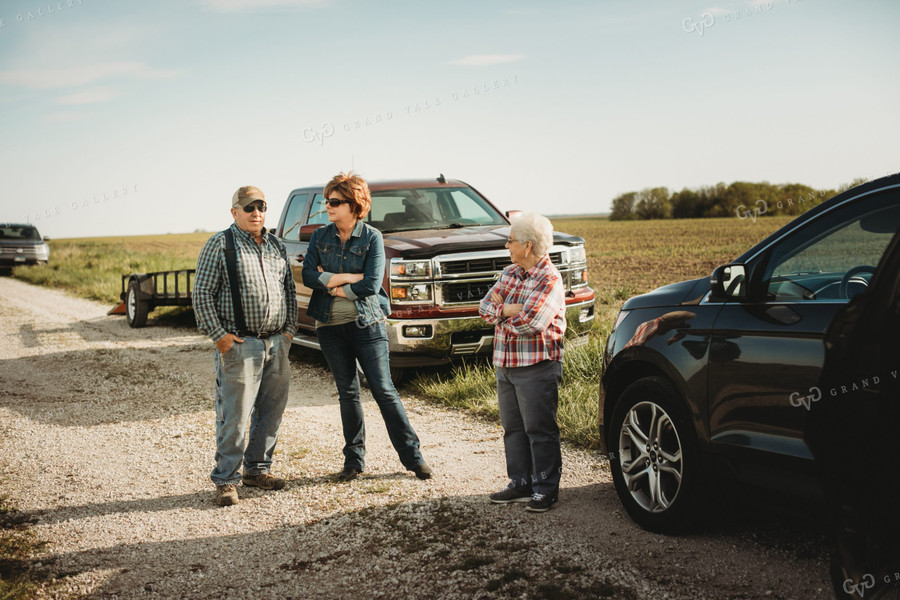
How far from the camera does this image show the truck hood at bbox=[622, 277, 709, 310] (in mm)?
4066

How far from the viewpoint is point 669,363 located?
402 centimetres

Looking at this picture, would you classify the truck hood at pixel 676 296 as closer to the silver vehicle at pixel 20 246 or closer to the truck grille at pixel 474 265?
the truck grille at pixel 474 265

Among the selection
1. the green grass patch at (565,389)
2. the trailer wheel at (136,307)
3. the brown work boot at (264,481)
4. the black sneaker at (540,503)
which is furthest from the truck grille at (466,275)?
the trailer wheel at (136,307)

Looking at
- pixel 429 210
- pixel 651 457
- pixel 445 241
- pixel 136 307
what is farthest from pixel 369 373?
pixel 136 307

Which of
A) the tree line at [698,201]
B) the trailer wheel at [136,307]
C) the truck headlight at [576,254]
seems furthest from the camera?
the tree line at [698,201]

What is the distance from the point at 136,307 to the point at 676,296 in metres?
12.1

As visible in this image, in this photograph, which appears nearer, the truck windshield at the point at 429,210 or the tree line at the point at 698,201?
the truck windshield at the point at 429,210

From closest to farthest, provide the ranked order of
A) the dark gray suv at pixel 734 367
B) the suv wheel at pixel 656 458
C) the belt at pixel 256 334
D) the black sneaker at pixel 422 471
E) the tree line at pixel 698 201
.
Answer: the dark gray suv at pixel 734 367, the suv wheel at pixel 656 458, the belt at pixel 256 334, the black sneaker at pixel 422 471, the tree line at pixel 698 201

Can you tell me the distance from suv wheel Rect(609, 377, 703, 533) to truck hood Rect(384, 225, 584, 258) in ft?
12.0

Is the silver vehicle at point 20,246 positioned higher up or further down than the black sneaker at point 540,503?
higher up

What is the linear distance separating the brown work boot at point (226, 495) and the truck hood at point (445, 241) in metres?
3.26

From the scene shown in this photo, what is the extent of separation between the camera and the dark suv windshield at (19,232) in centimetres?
3134

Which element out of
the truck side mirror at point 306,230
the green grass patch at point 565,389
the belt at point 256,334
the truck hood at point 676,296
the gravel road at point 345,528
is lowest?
the gravel road at point 345,528

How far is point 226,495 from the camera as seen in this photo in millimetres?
5012
